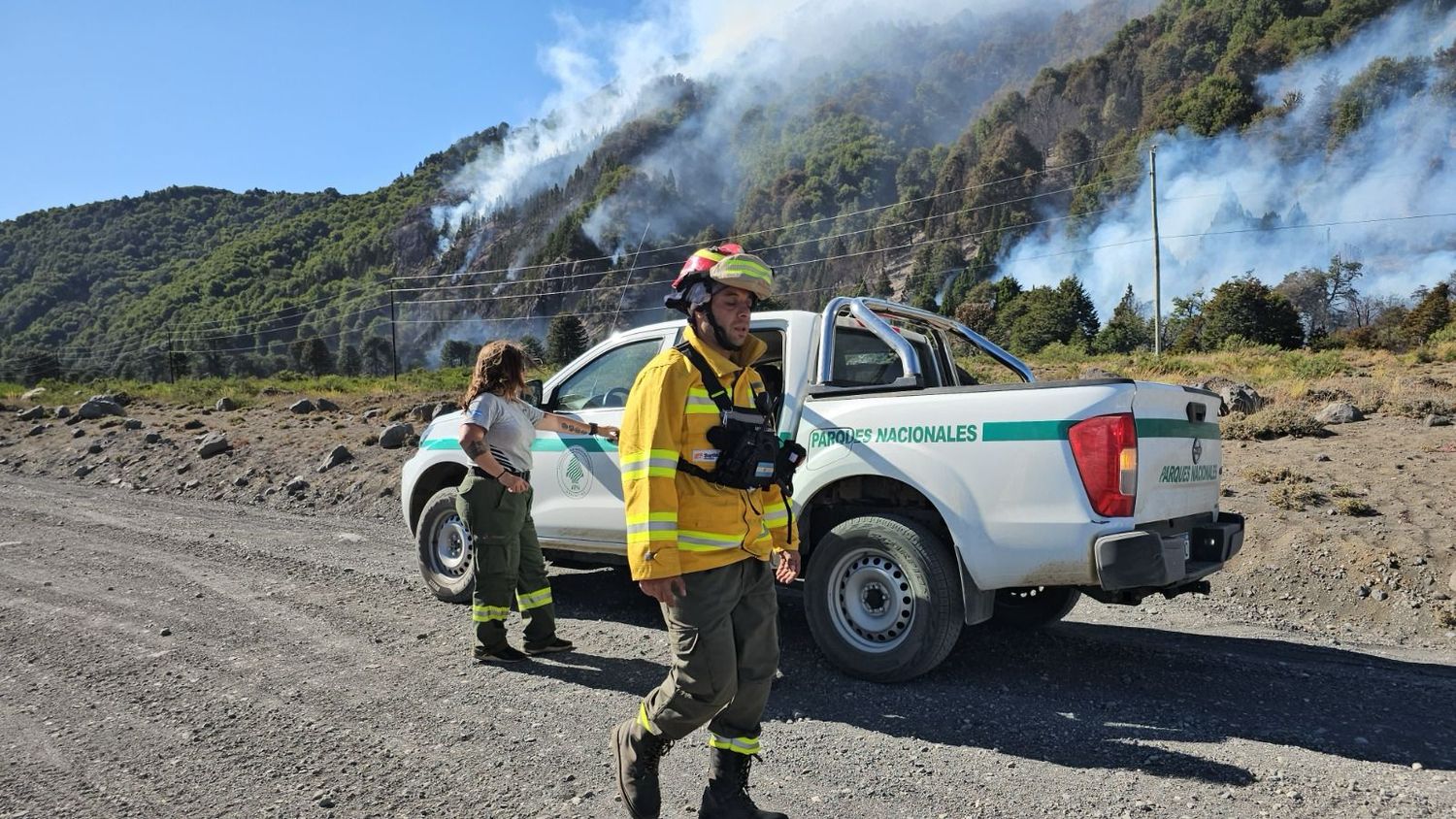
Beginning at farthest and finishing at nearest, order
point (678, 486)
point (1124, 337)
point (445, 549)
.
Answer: point (1124, 337)
point (445, 549)
point (678, 486)

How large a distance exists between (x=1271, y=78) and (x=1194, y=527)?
105 m

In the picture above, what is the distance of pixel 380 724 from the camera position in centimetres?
406

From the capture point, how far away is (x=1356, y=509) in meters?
7.71

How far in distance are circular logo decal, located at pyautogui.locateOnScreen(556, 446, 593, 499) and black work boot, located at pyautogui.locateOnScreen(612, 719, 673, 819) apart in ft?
9.45

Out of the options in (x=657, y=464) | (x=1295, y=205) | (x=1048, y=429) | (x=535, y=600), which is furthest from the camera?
(x=1295, y=205)

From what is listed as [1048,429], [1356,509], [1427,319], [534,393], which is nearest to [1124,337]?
[1427,319]

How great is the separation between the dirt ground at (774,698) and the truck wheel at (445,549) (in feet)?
0.62

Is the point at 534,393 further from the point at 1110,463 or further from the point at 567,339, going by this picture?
the point at 567,339

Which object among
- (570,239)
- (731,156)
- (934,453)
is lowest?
(934,453)

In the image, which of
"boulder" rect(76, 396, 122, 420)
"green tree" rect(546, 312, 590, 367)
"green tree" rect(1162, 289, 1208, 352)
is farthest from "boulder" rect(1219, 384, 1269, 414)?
"green tree" rect(546, 312, 590, 367)

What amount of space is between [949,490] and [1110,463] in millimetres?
736

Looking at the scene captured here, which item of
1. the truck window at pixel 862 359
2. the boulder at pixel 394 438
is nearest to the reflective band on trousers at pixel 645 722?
the truck window at pixel 862 359

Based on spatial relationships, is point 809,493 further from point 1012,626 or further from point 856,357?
point 1012,626

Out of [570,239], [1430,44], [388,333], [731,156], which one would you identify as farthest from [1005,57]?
[388,333]
